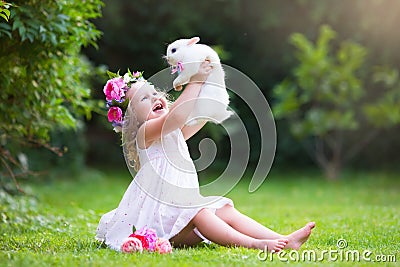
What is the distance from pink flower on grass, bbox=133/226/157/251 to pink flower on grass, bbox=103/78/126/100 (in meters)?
0.85

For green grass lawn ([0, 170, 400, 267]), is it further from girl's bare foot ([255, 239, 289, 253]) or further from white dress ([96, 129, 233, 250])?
white dress ([96, 129, 233, 250])

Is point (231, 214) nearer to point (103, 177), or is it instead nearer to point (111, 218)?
point (111, 218)

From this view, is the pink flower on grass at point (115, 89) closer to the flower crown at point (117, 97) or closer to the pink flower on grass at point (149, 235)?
the flower crown at point (117, 97)

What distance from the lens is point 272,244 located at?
3.55 metres

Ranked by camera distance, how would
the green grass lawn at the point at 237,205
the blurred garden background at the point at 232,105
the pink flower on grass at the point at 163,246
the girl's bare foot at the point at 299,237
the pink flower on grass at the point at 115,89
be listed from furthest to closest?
the blurred garden background at the point at 232,105 → the pink flower on grass at the point at 115,89 → the girl's bare foot at the point at 299,237 → the pink flower on grass at the point at 163,246 → the green grass lawn at the point at 237,205

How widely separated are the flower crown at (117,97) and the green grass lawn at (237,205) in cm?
82

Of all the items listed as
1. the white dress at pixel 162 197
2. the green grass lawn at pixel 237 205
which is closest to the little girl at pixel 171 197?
the white dress at pixel 162 197

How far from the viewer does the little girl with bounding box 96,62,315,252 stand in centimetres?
365

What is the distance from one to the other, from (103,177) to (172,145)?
8.22m

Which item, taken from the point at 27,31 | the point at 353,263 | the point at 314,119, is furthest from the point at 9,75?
the point at 314,119

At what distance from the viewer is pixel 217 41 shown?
13.4 metres

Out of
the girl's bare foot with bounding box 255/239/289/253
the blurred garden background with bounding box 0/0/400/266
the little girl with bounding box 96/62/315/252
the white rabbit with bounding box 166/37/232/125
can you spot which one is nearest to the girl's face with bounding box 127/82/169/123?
the little girl with bounding box 96/62/315/252

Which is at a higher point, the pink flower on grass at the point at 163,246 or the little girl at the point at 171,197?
the little girl at the point at 171,197

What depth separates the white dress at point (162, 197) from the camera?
3732 millimetres
